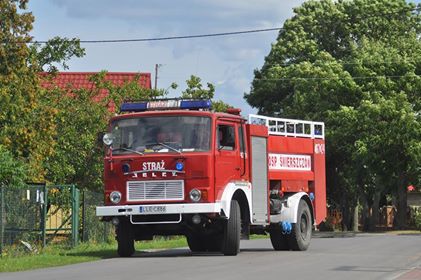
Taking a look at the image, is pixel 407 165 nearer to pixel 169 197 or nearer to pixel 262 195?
pixel 262 195

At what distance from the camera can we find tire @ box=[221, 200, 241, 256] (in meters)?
18.4

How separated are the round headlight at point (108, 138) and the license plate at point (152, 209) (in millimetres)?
1506

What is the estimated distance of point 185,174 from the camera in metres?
18.0

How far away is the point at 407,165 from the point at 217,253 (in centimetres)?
2349

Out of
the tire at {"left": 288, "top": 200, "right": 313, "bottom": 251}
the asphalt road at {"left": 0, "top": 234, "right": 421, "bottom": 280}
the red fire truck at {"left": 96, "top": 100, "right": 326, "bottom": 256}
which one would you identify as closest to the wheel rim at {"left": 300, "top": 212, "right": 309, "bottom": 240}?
the tire at {"left": 288, "top": 200, "right": 313, "bottom": 251}

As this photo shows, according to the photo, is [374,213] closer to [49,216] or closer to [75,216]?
[49,216]

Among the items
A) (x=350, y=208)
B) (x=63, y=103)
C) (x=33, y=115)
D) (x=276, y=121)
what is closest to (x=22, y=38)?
(x=33, y=115)

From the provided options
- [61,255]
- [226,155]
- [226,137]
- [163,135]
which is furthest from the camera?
[61,255]

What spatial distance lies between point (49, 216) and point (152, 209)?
6.75 metres

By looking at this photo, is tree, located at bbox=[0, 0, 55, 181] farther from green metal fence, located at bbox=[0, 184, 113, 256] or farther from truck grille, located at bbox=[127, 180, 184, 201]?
truck grille, located at bbox=[127, 180, 184, 201]

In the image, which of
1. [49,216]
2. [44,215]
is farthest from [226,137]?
[49,216]

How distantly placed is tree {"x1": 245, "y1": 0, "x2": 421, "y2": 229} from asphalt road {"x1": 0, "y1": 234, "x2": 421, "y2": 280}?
2127 cm

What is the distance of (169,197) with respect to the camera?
18156mm

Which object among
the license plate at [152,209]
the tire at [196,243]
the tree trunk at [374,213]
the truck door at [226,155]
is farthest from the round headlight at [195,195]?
the tree trunk at [374,213]
